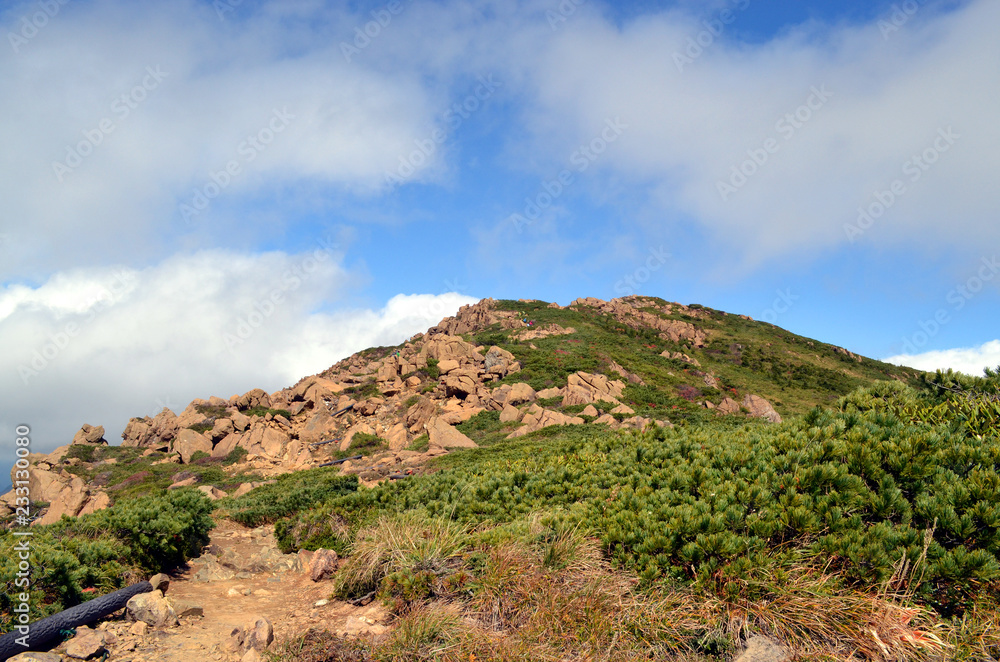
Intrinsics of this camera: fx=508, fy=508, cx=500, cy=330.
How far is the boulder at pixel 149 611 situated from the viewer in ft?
19.6

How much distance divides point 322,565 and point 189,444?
3235cm

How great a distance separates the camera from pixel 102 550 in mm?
7141

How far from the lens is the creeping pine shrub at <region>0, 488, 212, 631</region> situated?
586 centimetres

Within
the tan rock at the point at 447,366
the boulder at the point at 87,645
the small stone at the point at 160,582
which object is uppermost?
the tan rock at the point at 447,366

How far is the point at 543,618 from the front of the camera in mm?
5160

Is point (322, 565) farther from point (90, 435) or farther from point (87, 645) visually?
→ point (90, 435)

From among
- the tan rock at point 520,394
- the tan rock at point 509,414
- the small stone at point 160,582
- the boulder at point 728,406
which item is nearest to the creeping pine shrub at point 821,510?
the small stone at point 160,582

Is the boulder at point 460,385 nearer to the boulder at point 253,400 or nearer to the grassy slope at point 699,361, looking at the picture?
the grassy slope at point 699,361

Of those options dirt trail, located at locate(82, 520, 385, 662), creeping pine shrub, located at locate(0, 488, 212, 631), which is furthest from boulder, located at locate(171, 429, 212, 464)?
creeping pine shrub, located at locate(0, 488, 212, 631)

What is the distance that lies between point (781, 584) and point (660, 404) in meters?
31.7

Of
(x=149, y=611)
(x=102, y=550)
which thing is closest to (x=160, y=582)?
(x=102, y=550)

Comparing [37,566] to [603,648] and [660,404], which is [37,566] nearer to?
[603,648]

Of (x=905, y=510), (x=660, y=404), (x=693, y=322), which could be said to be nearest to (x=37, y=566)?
(x=905, y=510)

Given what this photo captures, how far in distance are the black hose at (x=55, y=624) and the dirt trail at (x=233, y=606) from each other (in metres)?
0.20
